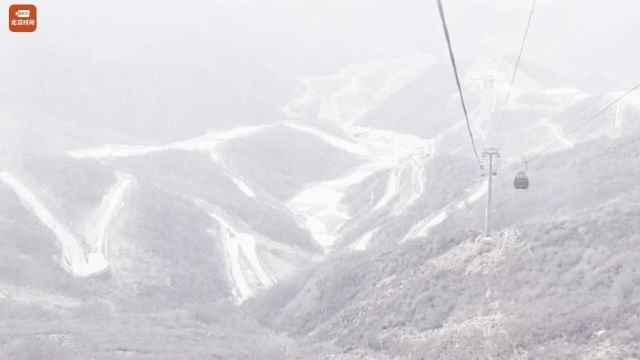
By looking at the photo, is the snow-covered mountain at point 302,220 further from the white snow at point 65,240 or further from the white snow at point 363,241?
the white snow at point 363,241

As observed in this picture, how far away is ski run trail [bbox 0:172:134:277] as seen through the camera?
60125 mm

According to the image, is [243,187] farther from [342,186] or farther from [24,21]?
[24,21]

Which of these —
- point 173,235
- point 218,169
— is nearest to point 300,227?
point 173,235

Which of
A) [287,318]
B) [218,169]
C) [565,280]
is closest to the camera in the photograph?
[565,280]

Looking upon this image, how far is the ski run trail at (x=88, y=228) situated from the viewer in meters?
60.1

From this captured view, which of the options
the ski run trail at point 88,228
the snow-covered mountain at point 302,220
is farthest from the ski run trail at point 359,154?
the ski run trail at point 88,228

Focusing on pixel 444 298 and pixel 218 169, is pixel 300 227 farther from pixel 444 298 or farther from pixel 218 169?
pixel 444 298

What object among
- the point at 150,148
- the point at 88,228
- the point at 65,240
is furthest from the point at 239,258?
the point at 150,148

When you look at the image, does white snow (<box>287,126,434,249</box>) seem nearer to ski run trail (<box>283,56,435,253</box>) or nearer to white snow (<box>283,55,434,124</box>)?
ski run trail (<box>283,56,435,253</box>)

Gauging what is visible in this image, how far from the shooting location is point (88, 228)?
68.7 m

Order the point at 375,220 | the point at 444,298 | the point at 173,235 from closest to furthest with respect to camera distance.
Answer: the point at 444,298 → the point at 173,235 → the point at 375,220

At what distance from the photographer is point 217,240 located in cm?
7262

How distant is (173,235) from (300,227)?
1790cm

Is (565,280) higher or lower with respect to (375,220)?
lower
